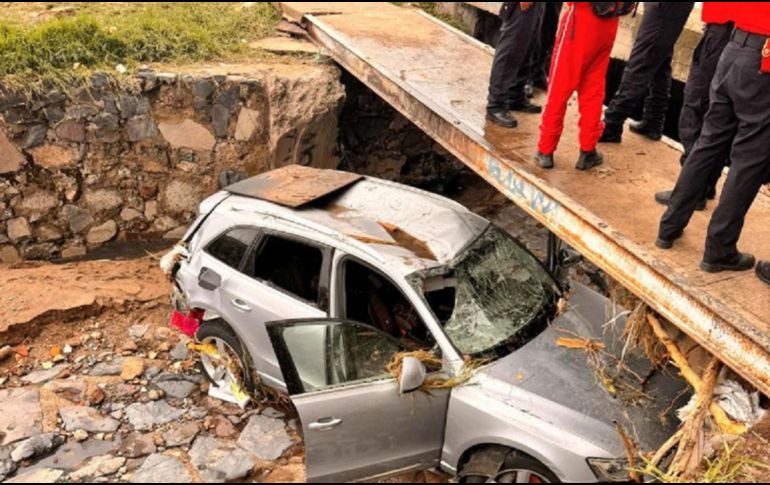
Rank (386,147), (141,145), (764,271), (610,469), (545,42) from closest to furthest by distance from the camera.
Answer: (610,469)
(764,271)
(545,42)
(141,145)
(386,147)

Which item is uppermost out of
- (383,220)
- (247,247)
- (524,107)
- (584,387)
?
(524,107)

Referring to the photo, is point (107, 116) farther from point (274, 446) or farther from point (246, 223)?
point (274, 446)

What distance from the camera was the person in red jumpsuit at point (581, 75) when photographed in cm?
469

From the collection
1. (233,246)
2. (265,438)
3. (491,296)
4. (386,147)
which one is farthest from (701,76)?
(386,147)

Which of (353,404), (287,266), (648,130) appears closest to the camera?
(353,404)

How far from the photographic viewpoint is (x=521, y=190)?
5.07 m

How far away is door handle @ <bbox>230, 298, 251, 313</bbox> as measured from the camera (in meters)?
5.02

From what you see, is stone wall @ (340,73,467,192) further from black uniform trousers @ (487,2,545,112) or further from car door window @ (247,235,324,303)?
car door window @ (247,235,324,303)

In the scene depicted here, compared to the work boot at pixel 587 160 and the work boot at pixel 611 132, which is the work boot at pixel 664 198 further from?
the work boot at pixel 611 132

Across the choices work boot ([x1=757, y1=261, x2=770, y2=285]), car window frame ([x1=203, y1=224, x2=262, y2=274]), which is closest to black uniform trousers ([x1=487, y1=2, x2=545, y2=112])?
car window frame ([x1=203, y1=224, x2=262, y2=274])

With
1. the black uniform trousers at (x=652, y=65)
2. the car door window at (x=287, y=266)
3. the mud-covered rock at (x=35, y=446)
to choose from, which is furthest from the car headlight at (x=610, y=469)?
the mud-covered rock at (x=35, y=446)

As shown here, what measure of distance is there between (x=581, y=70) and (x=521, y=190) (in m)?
A: 0.96

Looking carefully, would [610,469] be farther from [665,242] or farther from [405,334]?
[405,334]

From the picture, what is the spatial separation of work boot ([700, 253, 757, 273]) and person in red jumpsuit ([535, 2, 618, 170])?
1.42 m
